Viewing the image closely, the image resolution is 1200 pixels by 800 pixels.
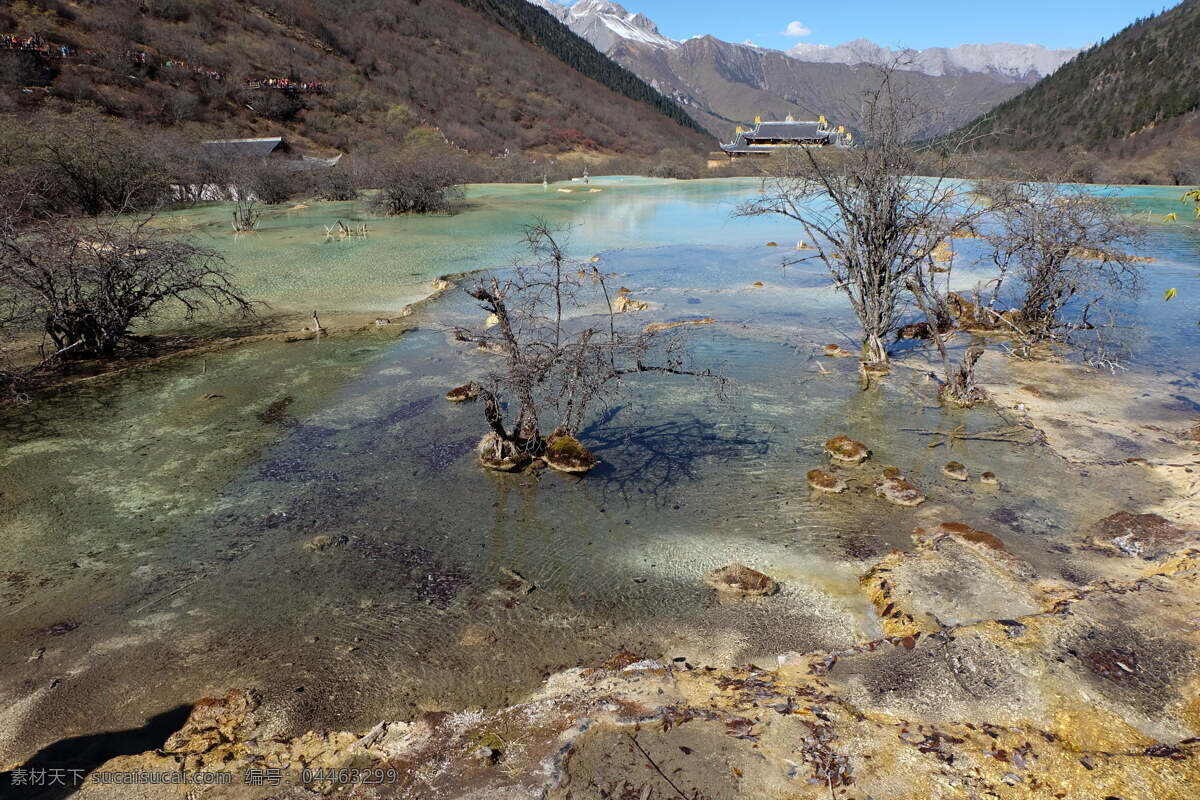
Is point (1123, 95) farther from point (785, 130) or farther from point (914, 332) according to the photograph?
point (914, 332)

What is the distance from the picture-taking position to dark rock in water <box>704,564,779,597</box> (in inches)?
218

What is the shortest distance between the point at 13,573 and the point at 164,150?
1190 inches

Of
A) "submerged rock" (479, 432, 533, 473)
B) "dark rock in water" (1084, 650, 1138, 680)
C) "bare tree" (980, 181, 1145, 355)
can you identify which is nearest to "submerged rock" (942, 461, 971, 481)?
"dark rock in water" (1084, 650, 1138, 680)

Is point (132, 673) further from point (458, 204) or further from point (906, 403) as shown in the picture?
point (458, 204)

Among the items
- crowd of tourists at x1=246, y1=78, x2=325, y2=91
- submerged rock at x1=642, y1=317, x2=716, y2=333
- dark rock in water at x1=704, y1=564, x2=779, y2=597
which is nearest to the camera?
dark rock in water at x1=704, y1=564, x2=779, y2=597

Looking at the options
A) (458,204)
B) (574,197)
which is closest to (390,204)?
(458,204)

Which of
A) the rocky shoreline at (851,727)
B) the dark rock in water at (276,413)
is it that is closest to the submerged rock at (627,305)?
the dark rock in water at (276,413)

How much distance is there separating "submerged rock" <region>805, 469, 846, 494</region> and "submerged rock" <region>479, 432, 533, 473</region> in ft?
11.0

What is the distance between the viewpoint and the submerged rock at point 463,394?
9.49 m

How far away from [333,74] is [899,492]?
64655mm

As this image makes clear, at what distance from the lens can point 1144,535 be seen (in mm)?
6059

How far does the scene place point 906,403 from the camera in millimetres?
9570

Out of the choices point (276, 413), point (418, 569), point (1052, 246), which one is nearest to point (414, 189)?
point (276, 413)

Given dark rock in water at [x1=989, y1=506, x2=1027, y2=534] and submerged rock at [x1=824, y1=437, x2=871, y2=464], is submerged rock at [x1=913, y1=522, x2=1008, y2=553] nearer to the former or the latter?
dark rock in water at [x1=989, y1=506, x2=1027, y2=534]
